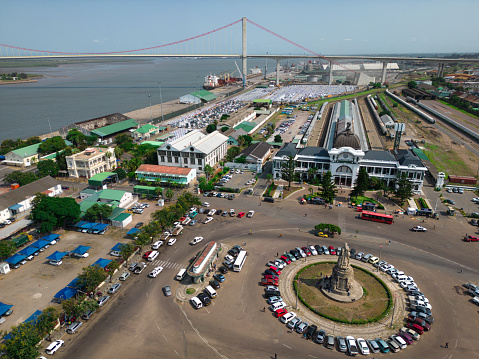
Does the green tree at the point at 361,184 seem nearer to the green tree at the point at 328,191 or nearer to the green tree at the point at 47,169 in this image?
the green tree at the point at 328,191

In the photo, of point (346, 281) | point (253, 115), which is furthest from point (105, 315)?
point (253, 115)

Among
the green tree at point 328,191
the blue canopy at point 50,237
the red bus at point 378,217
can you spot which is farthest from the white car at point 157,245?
the red bus at point 378,217

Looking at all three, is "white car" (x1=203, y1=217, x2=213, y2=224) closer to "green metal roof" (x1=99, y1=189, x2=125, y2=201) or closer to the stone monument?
"green metal roof" (x1=99, y1=189, x2=125, y2=201)

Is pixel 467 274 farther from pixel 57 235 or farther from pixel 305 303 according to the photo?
pixel 57 235

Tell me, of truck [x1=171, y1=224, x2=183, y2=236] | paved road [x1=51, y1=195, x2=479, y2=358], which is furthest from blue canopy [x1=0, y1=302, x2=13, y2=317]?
truck [x1=171, y1=224, x2=183, y2=236]

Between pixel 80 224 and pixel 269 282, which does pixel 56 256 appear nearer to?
pixel 80 224

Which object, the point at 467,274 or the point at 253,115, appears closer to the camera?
the point at 467,274
